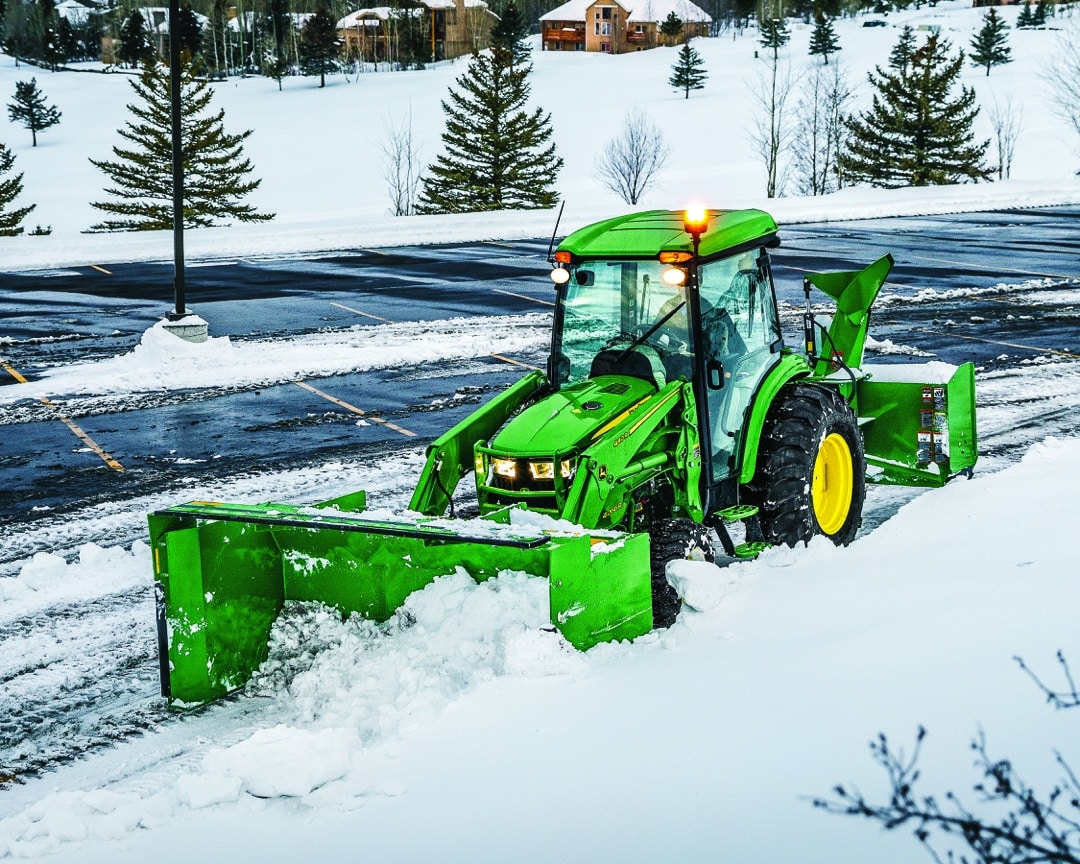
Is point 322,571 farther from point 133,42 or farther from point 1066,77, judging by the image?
point 133,42

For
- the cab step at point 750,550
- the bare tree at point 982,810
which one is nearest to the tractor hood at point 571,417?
the cab step at point 750,550

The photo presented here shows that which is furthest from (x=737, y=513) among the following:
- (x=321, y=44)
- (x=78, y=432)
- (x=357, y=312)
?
(x=321, y=44)

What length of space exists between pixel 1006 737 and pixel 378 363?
39.8 feet

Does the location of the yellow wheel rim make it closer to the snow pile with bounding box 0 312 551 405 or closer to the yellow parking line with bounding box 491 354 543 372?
the yellow parking line with bounding box 491 354 543 372

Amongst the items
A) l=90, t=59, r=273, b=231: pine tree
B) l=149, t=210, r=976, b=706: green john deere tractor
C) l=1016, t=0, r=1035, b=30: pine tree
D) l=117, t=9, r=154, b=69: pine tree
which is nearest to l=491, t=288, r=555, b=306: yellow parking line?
l=149, t=210, r=976, b=706: green john deere tractor

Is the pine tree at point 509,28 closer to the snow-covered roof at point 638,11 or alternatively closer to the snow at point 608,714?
the snow-covered roof at point 638,11

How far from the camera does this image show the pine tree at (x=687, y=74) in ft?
274

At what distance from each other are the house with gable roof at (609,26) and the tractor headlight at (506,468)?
111m

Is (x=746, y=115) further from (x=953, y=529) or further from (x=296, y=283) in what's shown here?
(x=953, y=529)

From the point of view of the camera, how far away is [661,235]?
292 inches

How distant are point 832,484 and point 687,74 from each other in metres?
79.9

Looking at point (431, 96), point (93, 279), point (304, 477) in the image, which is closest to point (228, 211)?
point (93, 279)

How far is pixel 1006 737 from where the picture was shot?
4805 mm

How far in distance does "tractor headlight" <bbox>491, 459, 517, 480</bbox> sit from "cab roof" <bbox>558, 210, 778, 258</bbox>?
4.49 feet
